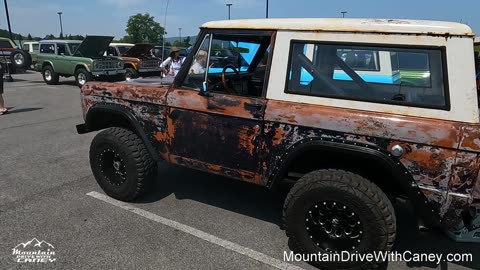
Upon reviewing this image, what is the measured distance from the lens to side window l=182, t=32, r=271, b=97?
3.26 metres

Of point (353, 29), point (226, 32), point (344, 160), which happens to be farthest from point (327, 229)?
point (226, 32)

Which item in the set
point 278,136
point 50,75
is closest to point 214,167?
point 278,136

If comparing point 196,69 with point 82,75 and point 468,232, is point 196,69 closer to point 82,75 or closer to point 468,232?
point 468,232

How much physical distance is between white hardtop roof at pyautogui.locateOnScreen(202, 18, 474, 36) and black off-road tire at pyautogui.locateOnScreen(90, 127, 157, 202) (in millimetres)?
1414

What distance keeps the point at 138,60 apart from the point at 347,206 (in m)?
14.6

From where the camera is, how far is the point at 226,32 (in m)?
3.16

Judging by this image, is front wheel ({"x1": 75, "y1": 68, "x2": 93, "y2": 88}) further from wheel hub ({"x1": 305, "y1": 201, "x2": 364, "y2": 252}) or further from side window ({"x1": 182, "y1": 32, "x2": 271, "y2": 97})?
wheel hub ({"x1": 305, "y1": 201, "x2": 364, "y2": 252})

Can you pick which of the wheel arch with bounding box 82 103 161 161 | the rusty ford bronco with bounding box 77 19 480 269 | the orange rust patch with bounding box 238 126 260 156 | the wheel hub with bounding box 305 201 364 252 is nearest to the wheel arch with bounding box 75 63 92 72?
the wheel arch with bounding box 82 103 161 161

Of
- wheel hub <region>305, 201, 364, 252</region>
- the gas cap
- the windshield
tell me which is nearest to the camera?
the gas cap

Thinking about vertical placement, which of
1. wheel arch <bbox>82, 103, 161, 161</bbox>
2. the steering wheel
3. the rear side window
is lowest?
wheel arch <bbox>82, 103, 161, 161</bbox>

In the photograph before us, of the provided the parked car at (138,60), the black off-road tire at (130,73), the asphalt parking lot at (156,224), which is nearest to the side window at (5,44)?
the parked car at (138,60)

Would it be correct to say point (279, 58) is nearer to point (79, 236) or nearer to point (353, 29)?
point (353, 29)

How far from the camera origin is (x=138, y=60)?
15883 millimetres

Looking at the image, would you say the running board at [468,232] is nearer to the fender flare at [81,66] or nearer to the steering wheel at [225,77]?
the steering wheel at [225,77]
